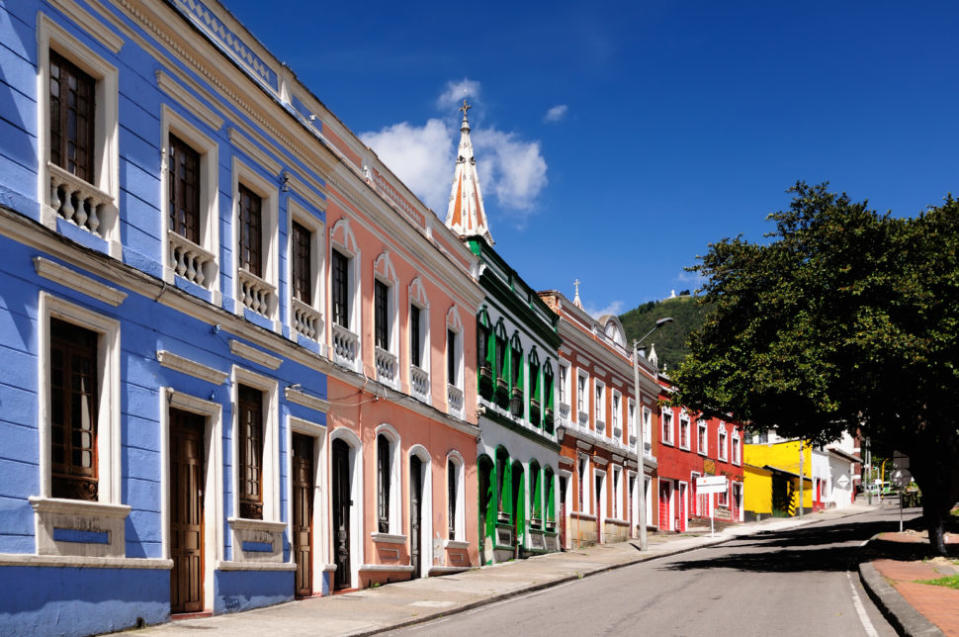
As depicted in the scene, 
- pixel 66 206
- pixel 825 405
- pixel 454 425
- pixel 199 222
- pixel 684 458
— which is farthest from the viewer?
pixel 684 458

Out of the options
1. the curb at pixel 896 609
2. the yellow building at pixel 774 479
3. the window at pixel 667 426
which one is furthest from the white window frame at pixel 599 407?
the yellow building at pixel 774 479

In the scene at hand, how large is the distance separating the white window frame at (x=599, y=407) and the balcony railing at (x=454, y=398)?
40.5 feet

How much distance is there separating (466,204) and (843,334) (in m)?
13.6

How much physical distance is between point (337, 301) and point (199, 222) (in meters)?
4.48

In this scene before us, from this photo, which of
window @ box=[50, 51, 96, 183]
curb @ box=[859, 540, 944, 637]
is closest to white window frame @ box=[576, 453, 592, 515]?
curb @ box=[859, 540, 944, 637]

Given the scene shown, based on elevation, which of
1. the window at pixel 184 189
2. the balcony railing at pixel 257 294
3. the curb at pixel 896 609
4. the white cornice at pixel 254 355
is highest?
the window at pixel 184 189

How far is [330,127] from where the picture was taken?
18.7 meters

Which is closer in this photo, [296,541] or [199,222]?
[199,222]

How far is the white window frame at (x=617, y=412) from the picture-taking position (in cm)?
3866

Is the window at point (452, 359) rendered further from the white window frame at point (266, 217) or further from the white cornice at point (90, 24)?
the white cornice at point (90, 24)

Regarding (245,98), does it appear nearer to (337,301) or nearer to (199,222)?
(199,222)

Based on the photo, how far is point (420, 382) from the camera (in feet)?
73.6

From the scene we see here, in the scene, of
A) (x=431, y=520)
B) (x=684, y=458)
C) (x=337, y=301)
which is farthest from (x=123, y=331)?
(x=684, y=458)

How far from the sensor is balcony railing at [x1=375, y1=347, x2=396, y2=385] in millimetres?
20103
